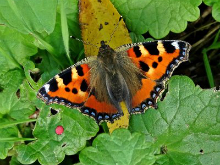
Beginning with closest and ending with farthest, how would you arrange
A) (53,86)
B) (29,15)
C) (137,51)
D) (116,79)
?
(53,86)
(137,51)
(116,79)
(29,15)

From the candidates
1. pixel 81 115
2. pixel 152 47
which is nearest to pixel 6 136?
pixel 81 115

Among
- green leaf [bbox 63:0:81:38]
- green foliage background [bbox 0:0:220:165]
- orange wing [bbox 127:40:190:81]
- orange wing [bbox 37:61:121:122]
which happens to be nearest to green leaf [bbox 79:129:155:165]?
green foliage background [bbox 0:0:220:165]

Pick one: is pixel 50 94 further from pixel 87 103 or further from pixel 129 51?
pixel 129 51

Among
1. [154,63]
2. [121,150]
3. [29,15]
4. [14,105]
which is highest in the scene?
[29,15]

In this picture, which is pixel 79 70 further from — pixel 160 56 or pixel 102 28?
pixel 160 56

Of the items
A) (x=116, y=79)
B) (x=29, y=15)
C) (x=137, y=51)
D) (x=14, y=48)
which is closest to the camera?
(x=137, y=51)

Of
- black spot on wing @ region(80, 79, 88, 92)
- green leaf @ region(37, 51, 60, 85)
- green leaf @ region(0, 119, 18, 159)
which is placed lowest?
green leaf @ region(0, 119, 18, 159)

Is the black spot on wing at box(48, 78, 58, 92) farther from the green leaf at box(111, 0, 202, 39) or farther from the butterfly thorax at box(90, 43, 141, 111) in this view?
the green leaf at box(111, 0, 202, 39)
